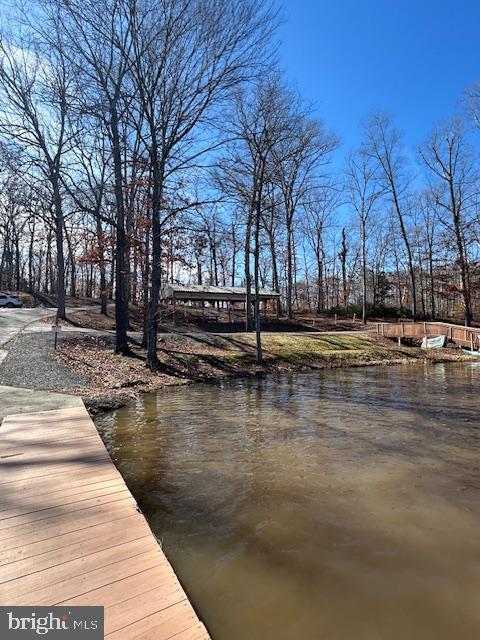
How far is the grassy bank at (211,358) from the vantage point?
37.9ft

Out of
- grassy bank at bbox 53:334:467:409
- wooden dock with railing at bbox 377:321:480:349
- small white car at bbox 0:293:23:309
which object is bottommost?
grassy bank at bbox 53:334:467:409

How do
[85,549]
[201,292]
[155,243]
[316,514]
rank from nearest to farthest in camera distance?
[85,549]
[316,514]
[155,243]
[201,292]

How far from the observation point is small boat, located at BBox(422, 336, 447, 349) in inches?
864

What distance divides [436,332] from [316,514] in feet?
71.3

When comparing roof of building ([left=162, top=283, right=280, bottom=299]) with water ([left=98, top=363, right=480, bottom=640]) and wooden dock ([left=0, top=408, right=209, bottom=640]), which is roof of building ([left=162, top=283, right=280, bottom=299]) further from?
wooden dock ([left=0, top=408, right=209, bottom=640])

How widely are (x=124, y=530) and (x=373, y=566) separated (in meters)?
1.98

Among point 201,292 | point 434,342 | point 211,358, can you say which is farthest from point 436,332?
point 201,292

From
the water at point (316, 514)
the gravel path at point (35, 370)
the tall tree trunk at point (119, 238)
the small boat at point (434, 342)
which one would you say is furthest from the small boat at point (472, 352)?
the gravel path at point (35, 370)

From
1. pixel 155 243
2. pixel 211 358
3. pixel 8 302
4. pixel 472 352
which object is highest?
pixel 155 243

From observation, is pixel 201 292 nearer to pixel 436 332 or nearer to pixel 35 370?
pixel 436 332

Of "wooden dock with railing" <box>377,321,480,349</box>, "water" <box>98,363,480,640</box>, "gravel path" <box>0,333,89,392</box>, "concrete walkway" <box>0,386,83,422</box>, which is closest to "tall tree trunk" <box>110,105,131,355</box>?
"gravel path" <box>0,333,89,392</box>

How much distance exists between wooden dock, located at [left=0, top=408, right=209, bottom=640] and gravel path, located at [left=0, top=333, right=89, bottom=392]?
17.9 feet

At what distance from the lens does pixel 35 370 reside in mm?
10898

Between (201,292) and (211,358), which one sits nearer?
(211,358)
